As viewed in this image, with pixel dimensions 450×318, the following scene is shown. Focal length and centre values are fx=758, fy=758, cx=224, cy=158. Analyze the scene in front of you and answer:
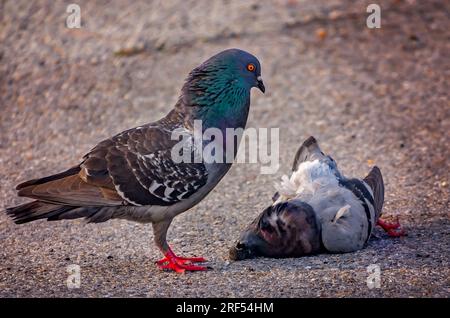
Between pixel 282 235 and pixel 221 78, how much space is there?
53.5 inches

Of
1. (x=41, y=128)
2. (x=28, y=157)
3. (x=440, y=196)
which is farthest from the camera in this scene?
(x=41, y=128)

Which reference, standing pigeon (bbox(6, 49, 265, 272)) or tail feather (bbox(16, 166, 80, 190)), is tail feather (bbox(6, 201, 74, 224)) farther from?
tail feather (bbox(16, 166, 80, 190))

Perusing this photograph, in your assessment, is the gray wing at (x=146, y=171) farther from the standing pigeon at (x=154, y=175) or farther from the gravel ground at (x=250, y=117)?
the gravel ground at (x=250, y=117)

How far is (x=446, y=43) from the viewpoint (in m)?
11.5

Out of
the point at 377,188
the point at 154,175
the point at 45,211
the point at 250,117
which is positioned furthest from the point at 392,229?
the point at 250,117

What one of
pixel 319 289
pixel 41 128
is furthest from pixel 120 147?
pixel 41 128

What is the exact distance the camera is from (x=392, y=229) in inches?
253

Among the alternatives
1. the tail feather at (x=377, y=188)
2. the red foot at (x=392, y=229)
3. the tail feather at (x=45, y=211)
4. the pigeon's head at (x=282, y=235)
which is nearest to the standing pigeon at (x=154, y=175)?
the tail feather at (x=45, y=211)

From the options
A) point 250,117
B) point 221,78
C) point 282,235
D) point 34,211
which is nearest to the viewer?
point 34,211

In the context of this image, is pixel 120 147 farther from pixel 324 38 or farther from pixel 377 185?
pixel 324 38

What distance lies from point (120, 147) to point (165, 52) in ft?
18.1

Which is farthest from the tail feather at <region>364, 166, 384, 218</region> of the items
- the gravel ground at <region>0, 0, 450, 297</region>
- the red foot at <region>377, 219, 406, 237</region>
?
the gravel ground at <region>0, 0, 450, 297</region>

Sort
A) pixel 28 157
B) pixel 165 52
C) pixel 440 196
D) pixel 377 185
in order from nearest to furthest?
pixel 377 185, pixel 440 196, pixel 28 157, pixel 165 52

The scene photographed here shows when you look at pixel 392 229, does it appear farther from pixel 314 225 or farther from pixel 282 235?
pixel 282 235
